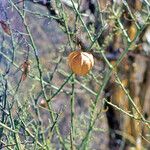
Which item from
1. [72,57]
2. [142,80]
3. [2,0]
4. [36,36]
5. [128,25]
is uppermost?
[2,0]

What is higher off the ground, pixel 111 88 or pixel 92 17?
pixel 92 17

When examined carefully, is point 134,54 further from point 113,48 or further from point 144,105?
point 144,105

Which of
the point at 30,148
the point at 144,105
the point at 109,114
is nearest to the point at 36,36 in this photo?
the point at 109,114

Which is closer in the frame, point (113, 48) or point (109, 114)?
point (113, 48)

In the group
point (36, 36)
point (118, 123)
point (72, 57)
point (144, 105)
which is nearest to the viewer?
point (72, 57)

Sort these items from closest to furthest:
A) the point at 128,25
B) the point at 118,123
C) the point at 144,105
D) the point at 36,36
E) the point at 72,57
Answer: the point at 72,57
the point at 144,105
the point at 128,25
the point at 118,123
the point at 36,36

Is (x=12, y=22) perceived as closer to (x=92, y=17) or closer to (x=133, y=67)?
(x=92, y=17)

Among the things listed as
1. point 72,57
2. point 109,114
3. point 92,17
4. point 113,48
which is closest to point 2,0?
point 72,57
